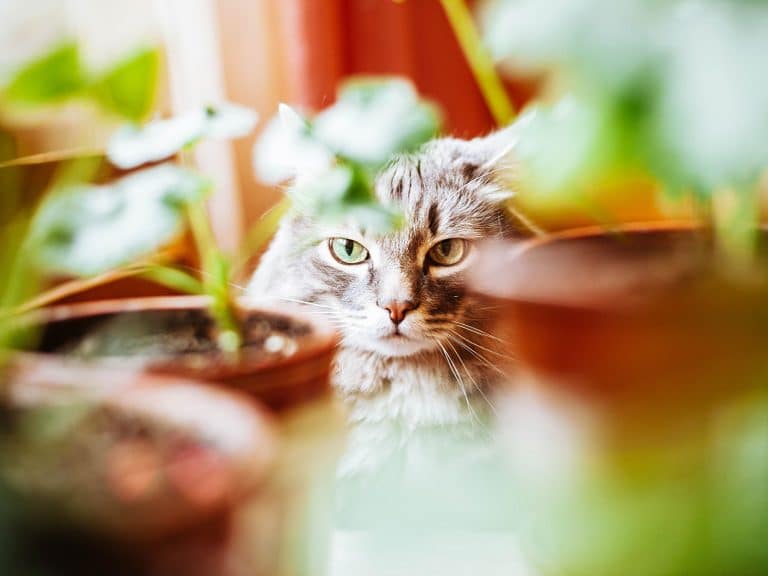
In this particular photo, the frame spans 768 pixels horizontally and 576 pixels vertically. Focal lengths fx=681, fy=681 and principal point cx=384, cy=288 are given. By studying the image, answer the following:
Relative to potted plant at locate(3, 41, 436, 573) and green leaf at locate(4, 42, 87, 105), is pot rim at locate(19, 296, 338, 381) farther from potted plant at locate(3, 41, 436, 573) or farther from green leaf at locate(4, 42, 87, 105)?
green leaf at locate(4, 42, 87, 105)

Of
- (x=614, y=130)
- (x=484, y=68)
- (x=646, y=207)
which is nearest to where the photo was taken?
(x=614, y=130)

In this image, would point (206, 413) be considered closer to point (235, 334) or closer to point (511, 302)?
point (235, 334)

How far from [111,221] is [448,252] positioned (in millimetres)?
360

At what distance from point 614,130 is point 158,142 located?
1.28 ft

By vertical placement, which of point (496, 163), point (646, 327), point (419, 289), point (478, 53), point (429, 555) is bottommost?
point (429, 555)

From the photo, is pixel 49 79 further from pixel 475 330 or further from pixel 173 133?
pixel 475 330

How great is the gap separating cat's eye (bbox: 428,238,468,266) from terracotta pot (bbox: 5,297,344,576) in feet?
0.51

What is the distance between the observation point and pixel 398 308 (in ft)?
2.30

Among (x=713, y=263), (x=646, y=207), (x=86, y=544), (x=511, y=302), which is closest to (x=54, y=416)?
(x=86, y=544)

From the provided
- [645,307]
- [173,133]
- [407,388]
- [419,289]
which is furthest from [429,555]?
[173,133]

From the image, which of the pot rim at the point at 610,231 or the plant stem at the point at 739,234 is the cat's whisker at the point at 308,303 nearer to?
the pot rim at the point at 610,231

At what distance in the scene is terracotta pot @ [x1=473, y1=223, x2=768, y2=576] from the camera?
51cm

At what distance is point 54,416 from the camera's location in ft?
1.72

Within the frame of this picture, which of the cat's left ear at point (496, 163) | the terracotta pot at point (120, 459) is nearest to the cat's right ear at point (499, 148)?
the cat's left ear at point (496, 163)
